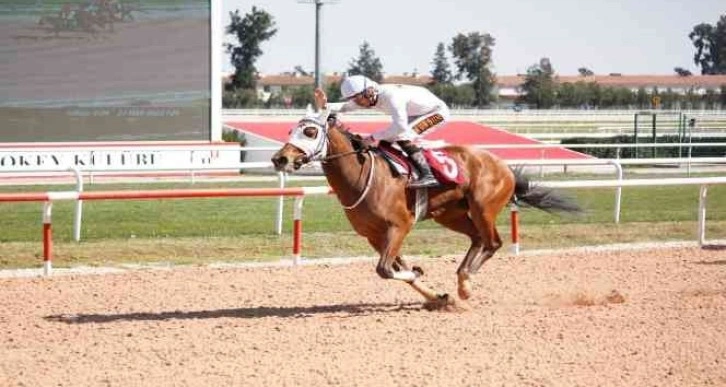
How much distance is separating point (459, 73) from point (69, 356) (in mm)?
71070

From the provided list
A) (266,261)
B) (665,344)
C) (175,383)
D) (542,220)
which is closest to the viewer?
(175,383)

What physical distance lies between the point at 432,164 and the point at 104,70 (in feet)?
65.7

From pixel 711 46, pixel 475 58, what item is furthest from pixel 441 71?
pixel 711 46

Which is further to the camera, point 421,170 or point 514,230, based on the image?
point 514,230

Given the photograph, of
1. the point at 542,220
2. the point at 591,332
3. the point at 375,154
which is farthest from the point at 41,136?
the point at 591,332

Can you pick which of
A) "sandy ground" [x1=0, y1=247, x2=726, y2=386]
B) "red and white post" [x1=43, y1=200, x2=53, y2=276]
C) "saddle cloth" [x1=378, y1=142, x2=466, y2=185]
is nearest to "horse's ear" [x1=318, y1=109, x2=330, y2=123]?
"saddle cloth" [x1=378, y1=142, x2=466, y2=185]

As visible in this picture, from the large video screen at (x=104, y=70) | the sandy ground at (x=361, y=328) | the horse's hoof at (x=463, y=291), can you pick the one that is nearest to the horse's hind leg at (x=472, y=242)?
the horse's hoof at (x=463, y=291)

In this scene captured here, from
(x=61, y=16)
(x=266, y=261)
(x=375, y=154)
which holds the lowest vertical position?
(x=266, y=261)

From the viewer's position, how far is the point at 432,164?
974 centimetres

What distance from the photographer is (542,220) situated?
698 inches

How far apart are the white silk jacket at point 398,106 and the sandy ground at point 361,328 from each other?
153 centimetres

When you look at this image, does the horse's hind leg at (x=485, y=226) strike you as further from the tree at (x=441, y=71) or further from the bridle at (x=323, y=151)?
the tree at (x=441, y=71)

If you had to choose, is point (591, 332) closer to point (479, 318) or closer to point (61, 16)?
point (479, 318)

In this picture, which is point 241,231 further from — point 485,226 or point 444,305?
point 444,305
